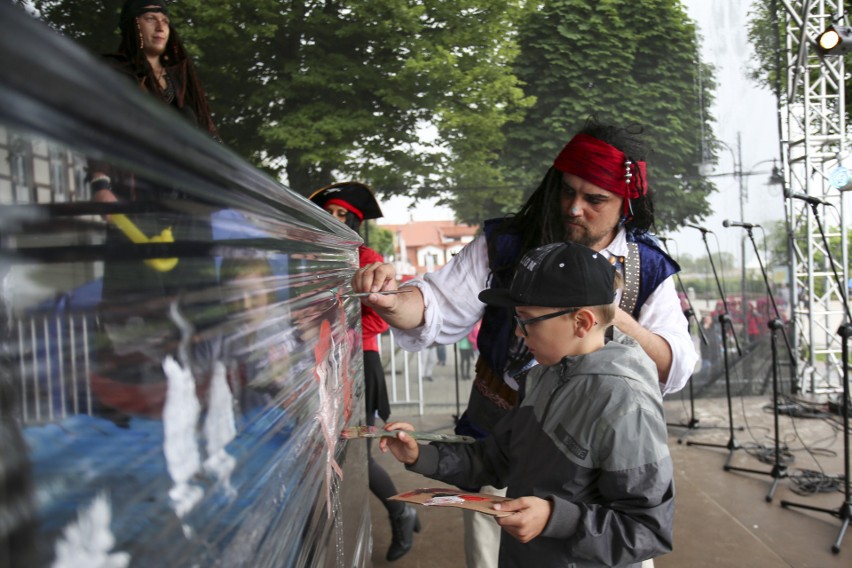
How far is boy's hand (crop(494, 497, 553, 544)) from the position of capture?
110 centimetres

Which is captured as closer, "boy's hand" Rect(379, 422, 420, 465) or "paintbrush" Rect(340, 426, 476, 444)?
"paintbrush" Rect(340, 426, 476, 444)

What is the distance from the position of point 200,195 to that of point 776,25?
8.24m

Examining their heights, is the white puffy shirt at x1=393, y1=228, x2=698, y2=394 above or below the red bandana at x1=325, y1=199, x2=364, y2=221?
below

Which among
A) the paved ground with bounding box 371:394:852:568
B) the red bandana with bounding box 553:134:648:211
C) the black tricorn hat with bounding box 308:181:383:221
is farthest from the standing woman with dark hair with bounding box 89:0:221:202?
the paved ground with bounding box 371:394:852:568

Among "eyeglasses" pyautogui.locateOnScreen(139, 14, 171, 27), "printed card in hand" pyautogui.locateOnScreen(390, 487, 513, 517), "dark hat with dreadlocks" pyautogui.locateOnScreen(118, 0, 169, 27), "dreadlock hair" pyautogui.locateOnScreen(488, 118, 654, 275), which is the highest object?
"dark hat with dreadlocks" pyautogui.locateOnScreen(118, 0, 169, 27)

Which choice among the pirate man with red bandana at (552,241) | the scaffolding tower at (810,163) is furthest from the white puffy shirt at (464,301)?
the scaffolding tower at (810,163)

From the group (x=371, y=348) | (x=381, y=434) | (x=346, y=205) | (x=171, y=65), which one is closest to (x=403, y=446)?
(x=381, y=434)

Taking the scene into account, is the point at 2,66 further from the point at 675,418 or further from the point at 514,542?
the point at 675,418

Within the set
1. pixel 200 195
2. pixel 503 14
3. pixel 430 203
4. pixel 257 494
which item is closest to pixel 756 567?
A: pixel 257 494

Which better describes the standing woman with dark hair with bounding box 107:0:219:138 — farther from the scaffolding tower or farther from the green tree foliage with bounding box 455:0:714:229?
the scaffolding tower

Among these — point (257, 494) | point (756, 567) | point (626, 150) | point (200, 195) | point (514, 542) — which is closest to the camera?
point (200, 195)

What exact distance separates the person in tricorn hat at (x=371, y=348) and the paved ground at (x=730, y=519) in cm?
17

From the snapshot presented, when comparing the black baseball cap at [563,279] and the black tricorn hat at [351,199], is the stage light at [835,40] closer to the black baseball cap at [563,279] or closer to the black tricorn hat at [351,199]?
the black tricorn hat at [351,199]

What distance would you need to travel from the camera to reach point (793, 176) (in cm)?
679
